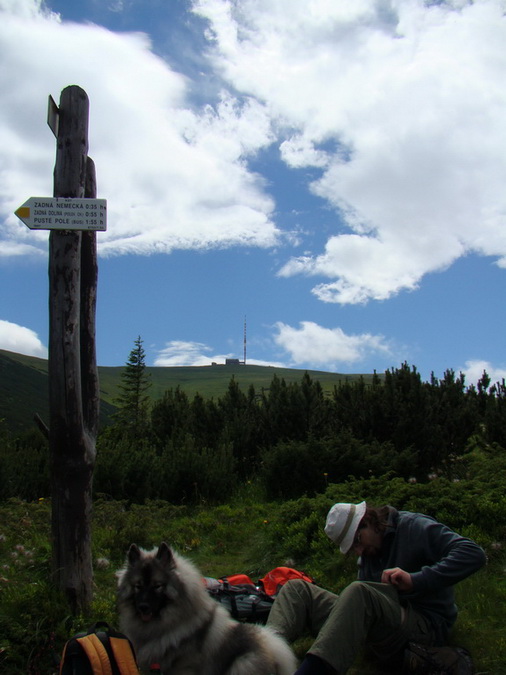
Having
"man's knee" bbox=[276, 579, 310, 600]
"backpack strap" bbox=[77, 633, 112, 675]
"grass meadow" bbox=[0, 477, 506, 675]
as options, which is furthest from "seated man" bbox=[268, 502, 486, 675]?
"backpack strap" bbox=[77, 633, 112, 675]

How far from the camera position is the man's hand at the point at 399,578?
393 centimetres

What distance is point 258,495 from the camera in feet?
41.3

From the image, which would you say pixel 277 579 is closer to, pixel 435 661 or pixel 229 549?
pixel 435 661

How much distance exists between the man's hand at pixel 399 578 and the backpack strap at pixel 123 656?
1846 millimetres

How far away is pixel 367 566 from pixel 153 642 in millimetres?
1769

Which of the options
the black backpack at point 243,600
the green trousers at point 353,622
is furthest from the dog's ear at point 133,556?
the green trousers at point 353,622

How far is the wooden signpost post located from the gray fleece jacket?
2.76 meters

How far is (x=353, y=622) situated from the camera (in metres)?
3.80

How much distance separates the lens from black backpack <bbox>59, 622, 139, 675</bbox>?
3377 millimetres

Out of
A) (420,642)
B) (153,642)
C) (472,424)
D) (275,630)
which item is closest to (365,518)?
(420,642)

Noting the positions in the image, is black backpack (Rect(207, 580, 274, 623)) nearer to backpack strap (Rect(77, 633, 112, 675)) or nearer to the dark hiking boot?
the dark hiking boot

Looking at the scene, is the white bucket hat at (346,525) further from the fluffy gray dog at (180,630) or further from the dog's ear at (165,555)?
the dog's ear at (165,555)

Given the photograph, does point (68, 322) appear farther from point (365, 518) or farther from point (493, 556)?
point (493, 556)

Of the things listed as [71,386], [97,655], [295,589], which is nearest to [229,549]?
[295,589]
